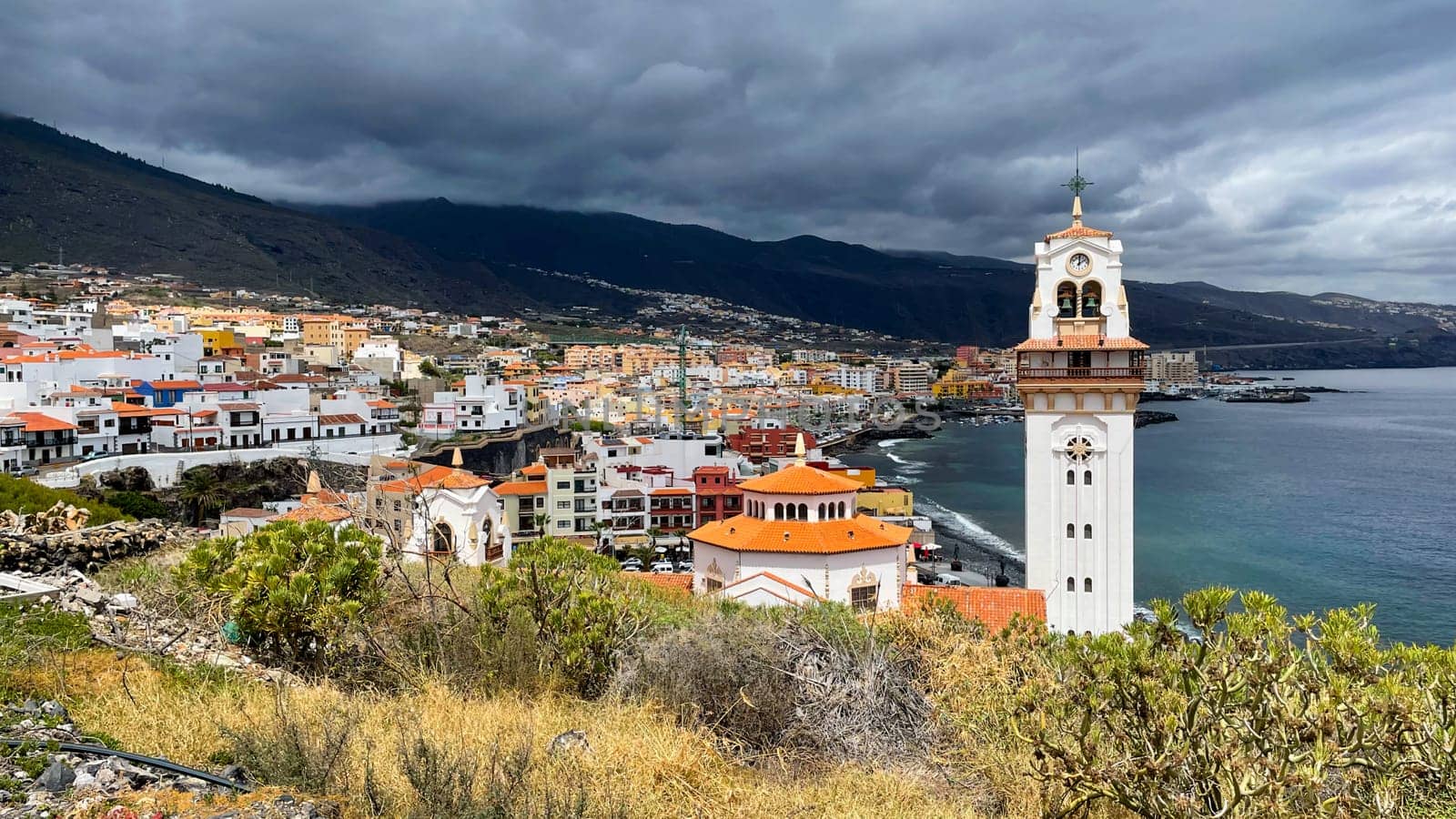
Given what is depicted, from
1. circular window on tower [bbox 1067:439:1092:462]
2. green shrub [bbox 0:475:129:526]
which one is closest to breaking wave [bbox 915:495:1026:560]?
circular window on tower [bbox 1067:439:1092:462]

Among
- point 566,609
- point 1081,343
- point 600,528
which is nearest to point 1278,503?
point 600,528

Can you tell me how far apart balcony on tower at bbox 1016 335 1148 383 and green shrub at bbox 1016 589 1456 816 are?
1101 centimetres

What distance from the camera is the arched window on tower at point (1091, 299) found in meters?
14.7

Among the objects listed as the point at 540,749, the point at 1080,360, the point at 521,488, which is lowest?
the point at 521,488

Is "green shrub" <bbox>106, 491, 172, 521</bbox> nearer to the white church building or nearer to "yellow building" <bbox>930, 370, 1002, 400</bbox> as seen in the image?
the white church building

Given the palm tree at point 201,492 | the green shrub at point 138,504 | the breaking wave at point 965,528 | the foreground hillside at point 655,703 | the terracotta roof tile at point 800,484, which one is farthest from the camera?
the breaking wave at point 965,528

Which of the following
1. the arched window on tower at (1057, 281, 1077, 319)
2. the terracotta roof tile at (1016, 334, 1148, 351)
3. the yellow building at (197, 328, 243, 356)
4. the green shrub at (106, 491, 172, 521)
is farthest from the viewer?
the yellow building at (197, 328, 243, 356)

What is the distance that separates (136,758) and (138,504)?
83.2ft

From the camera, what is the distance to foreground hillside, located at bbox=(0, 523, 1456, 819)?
11.0ft

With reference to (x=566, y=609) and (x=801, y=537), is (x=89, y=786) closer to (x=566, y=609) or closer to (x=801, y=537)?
(x=566, y=609)

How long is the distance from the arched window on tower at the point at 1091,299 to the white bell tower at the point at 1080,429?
0.6 inches

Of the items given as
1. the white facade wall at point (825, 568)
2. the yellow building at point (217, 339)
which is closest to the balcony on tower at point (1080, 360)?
the white facade wall at point (825, 568)

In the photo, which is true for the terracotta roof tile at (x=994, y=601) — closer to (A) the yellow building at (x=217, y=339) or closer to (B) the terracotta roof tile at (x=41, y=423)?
(B) the terracotta roof tile at (x=41, y=423)

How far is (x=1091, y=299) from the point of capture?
14812mm
